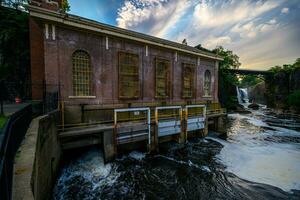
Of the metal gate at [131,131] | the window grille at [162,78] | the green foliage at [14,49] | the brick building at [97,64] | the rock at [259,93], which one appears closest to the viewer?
the metal gate at [131,131]

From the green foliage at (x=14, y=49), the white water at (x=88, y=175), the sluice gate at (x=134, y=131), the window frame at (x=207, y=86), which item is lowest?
the white water at (x=88, y=175)

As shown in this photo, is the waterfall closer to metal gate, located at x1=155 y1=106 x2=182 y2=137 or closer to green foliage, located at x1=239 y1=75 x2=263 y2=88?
metal gate, located at x1=155 y1=106 x2=182 y2=137

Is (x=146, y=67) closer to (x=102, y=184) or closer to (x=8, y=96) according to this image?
(x=102, y=184)

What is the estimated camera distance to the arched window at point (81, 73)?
8.62 m

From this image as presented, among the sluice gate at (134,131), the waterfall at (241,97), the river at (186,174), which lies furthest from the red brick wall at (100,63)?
the waterfall at (241,97)

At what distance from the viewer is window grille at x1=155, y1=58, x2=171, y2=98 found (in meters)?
12.0

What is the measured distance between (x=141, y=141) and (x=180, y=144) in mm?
2482

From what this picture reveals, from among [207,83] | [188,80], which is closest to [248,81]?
[207,83]

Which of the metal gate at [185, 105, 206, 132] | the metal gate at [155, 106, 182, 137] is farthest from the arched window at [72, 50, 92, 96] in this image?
the metal gate at [185, 105, 206, 132]

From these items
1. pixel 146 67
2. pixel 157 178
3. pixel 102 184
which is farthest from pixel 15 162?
pixel 146 67

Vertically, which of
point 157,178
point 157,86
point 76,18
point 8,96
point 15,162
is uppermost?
point 76,18

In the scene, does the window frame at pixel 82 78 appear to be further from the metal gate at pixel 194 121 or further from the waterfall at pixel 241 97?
the waterfall at pixel 241 97

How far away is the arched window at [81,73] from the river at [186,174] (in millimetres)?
3386

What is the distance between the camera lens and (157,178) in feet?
20.0
